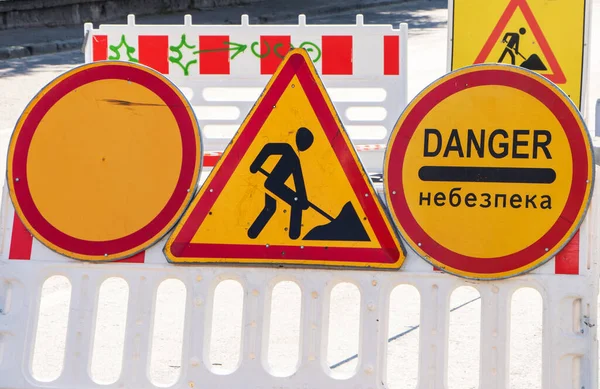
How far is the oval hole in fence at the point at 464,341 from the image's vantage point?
4961mm

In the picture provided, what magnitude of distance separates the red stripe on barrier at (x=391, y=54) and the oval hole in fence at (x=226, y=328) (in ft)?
10.1

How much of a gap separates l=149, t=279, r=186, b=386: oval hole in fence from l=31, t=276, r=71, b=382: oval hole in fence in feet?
1.37

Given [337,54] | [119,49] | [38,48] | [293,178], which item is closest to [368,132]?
[337,54]

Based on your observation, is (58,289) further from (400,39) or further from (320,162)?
(400,39)

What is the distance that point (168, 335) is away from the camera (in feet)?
18.1

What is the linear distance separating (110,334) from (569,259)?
234cm

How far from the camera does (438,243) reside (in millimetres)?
4203

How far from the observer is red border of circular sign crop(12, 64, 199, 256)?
4.27m

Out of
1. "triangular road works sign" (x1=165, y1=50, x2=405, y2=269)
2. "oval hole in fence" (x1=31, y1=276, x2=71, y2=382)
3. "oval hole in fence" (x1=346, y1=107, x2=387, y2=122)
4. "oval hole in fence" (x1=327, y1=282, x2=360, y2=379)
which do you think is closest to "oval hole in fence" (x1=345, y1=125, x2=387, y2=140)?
"oval hole in fence" (x1=346, y1=107, x2=387, y2=122)

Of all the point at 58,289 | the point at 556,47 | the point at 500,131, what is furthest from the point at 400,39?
the point at 500,131

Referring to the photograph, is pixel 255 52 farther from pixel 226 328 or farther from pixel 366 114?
pixel 366 114

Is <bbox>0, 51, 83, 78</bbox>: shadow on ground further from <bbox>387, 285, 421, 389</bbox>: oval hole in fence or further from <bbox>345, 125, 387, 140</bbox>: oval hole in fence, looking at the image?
<bbox>387, 285, 421, 389</bbox>: oval hole in fence

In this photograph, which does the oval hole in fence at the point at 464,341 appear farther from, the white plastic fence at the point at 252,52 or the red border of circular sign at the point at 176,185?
the white plastic fence at the point at 252,52

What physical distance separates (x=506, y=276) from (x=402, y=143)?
2.02ft
